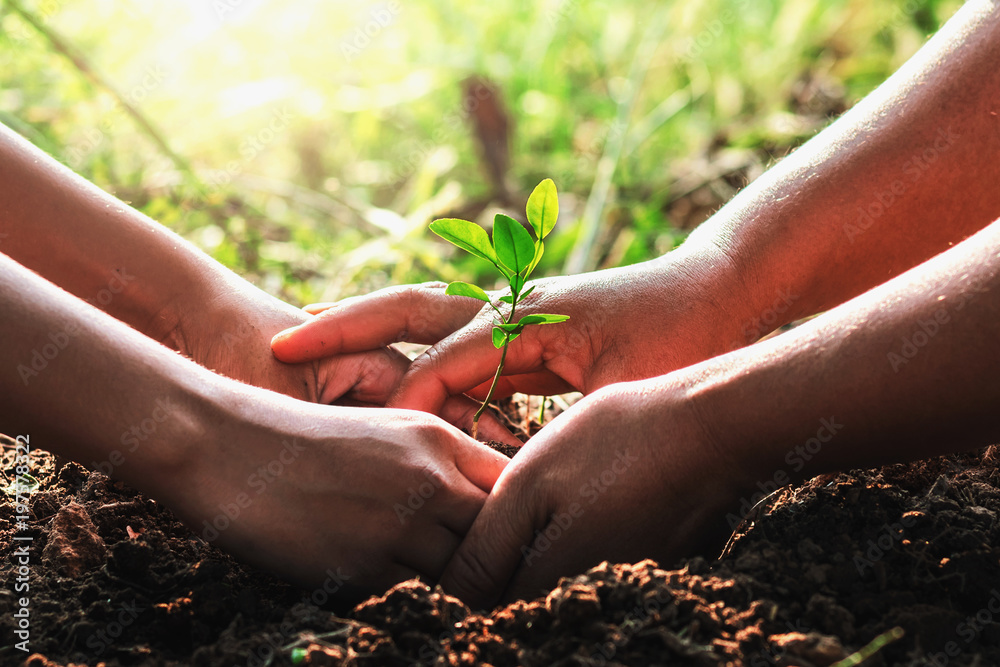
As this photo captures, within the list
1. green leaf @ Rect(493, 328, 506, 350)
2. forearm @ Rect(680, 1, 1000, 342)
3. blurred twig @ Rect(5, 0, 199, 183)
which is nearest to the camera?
green leaf @ Rect(493, 328, 506, 350)

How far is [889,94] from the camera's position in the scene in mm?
1539

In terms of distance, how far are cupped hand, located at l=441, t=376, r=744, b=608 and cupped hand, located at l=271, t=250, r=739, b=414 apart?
15.9 inches

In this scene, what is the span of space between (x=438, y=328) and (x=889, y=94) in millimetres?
1090

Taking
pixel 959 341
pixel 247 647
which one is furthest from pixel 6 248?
pixel 959 341

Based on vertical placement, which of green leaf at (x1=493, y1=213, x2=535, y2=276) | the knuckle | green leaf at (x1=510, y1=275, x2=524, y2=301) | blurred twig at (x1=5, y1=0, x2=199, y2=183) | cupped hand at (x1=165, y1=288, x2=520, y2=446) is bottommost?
the knuckle

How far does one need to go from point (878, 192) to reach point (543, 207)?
0.78m

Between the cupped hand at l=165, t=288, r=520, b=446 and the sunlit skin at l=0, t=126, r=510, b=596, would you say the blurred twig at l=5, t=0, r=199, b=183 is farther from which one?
the sunlit skin at l=0, t=126, r=510, b=596

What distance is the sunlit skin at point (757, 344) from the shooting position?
956 mm

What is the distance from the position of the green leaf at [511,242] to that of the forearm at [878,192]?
52cm

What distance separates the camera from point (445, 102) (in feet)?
13.7

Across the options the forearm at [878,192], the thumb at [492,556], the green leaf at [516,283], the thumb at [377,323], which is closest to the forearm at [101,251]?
the thumb at [377,323]

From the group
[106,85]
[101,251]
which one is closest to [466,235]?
[101,251]

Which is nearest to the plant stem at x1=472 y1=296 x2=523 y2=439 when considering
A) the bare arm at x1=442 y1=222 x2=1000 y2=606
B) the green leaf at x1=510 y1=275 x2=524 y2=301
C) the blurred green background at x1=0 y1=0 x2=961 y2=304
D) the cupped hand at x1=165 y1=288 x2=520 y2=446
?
the green leaf at x1=510 y1=275 x2=524 y2=301

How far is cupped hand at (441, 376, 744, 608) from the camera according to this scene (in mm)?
1048
